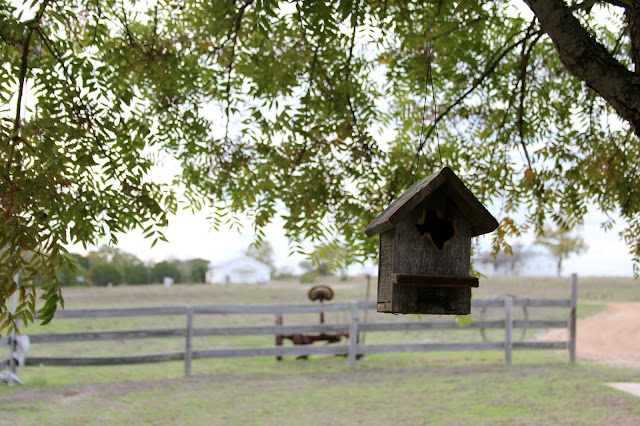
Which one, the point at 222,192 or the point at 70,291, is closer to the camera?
the point at 222,192

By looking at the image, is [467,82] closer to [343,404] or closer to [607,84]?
[607,84]

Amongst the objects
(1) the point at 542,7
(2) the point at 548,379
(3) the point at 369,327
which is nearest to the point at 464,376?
(2) the point at 548,379

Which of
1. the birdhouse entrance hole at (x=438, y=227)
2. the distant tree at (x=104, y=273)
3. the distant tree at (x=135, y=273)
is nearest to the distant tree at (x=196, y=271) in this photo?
the distant tree at (x=135, y=273)

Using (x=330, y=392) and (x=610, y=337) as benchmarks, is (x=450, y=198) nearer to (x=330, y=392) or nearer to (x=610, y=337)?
(x=330, y=392)

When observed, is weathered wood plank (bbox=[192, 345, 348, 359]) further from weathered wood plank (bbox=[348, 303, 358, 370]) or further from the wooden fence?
weathered wood plank (bbox=[348, 303, 358, 370])

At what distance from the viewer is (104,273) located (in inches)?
1179

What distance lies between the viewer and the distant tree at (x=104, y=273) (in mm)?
29891

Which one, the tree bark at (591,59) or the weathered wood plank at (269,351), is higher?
the tree bark at (591,59)

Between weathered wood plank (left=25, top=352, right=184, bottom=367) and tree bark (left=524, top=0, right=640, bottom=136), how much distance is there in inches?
328

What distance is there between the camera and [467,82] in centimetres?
568

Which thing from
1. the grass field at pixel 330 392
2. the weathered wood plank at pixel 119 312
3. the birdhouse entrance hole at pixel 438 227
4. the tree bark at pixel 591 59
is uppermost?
the tree bark at pixel 591 59

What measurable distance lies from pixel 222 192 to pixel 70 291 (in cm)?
2604

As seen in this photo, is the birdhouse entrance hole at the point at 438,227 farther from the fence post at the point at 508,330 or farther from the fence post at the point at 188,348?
the fence post at the point at 508,330

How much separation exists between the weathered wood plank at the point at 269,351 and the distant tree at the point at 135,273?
74.1ft
